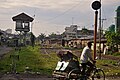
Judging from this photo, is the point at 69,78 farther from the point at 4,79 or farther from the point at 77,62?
the point at 4,79

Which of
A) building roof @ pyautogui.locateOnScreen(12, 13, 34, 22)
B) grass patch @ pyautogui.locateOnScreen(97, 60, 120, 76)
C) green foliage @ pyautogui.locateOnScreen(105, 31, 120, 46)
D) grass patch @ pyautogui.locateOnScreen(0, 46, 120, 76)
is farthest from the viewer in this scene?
green foliage @ pyautogui.locateOnScreen(105, 31, 120, 46)

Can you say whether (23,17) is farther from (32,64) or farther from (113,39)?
(113,39)

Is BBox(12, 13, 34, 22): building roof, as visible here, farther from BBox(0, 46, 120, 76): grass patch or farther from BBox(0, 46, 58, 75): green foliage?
BBox(0, 46, 58, 75): green foliage

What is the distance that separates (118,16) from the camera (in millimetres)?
82125

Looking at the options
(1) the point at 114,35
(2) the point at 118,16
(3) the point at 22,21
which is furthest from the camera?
(2) the point at 118,16

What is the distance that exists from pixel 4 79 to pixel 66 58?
15.6ft

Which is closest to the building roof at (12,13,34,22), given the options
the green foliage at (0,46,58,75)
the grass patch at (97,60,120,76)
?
the green foliage at (0,46,58,75)

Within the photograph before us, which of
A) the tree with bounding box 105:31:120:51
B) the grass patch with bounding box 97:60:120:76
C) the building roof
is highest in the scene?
the building roof

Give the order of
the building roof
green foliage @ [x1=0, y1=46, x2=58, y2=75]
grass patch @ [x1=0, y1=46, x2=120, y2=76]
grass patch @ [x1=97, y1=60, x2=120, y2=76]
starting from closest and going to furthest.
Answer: grass patch @ [x1=97, y1=60, x2=120, y2=76]
grass patch @ [x1=0, y1=46, x2=120, y2=76]
green foliage @ [x1=0, y1=46, x2=58, y2=75]
the building roof

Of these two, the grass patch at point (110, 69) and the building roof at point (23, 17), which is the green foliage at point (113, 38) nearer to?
the grass patch at point (110, 69)

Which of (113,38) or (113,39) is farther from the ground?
(113,38)

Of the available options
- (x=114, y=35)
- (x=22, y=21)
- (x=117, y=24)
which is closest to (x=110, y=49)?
(x=114, y=35)

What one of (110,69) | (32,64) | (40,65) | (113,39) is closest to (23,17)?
(40,65)

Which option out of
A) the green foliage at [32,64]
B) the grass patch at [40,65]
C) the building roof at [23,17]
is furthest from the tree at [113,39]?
the building roof at [23,17]
